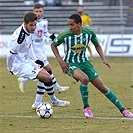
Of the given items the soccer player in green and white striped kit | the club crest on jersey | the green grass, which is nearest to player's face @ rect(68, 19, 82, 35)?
the soccer player in green and white striped kit

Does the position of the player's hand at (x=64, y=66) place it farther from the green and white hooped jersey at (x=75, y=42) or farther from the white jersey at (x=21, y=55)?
the white jersey at (x=21, y=55)

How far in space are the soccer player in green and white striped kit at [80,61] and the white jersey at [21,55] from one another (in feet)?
1.77

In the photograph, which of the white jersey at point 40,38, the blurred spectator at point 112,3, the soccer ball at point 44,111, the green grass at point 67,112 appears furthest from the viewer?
the blurred spectator at point 112,3

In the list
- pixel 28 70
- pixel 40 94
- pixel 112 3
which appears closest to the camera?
pixel 28 70

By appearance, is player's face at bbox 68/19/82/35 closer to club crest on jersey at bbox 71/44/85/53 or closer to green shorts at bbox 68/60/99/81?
club crest on jersey at bbox 71/44/85/53

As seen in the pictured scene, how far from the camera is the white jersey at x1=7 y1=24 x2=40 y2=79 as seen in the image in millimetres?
9297

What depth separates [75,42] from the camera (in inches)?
359

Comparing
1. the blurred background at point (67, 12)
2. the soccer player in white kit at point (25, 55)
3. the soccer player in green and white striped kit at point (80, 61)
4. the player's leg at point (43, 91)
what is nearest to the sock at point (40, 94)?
the player's leg at point (43, 91)

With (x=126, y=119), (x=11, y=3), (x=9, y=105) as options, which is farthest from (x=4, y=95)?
(x=11, y=3)

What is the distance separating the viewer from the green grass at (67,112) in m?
7.85

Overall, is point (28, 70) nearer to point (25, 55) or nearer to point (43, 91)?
point (25, 55)

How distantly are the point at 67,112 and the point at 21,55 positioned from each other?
1.33m

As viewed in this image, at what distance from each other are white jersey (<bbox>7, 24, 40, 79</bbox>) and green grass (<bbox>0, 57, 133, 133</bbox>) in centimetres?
76

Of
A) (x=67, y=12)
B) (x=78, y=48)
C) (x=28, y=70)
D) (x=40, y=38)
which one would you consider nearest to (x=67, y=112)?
(x=28, y=70)
